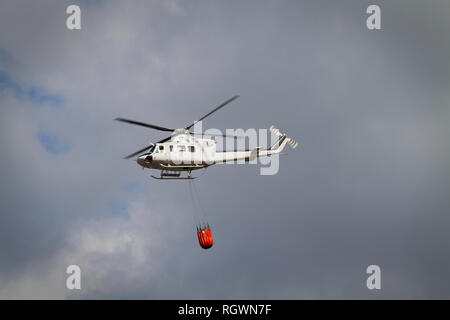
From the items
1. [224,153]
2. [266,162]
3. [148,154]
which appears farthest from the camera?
[266,162]

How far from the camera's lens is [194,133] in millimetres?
61469

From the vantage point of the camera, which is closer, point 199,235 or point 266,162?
point 199,235

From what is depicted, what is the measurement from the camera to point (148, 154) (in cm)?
6022
